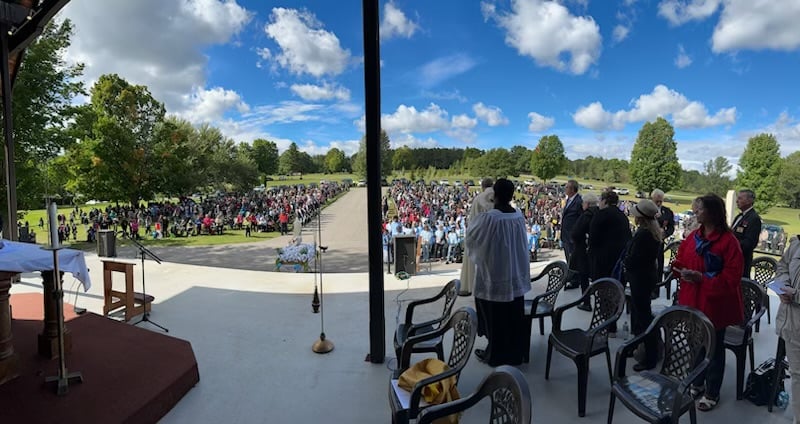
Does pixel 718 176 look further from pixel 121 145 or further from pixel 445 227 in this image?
pixel 121 145

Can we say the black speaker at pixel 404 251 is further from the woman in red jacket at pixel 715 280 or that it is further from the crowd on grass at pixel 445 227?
the woman in red jacket at pixel 715 280

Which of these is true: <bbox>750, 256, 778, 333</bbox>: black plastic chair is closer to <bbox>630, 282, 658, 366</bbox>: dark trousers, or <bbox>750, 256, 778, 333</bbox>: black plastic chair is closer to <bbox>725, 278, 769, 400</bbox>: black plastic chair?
<bbox>725, 278, 769, 400</bbox>: black plastic chair

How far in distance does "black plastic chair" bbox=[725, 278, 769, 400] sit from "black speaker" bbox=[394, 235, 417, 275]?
16.0 ft

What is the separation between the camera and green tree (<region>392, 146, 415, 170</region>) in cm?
3884

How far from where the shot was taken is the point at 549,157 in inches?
1208

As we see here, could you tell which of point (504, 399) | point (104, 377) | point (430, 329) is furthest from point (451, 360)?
point (104, 377)

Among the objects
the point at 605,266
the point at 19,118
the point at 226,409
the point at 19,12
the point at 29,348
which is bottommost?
the point at 226,409

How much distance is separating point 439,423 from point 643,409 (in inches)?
47.3

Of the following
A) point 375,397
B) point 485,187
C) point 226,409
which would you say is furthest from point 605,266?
point 226,409

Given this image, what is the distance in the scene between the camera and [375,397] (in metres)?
3.26

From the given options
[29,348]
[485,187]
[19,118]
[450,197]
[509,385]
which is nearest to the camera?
[509,385]

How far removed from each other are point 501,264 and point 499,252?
104mm

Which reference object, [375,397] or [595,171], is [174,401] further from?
[595,171]

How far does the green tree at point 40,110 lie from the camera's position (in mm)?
11602
